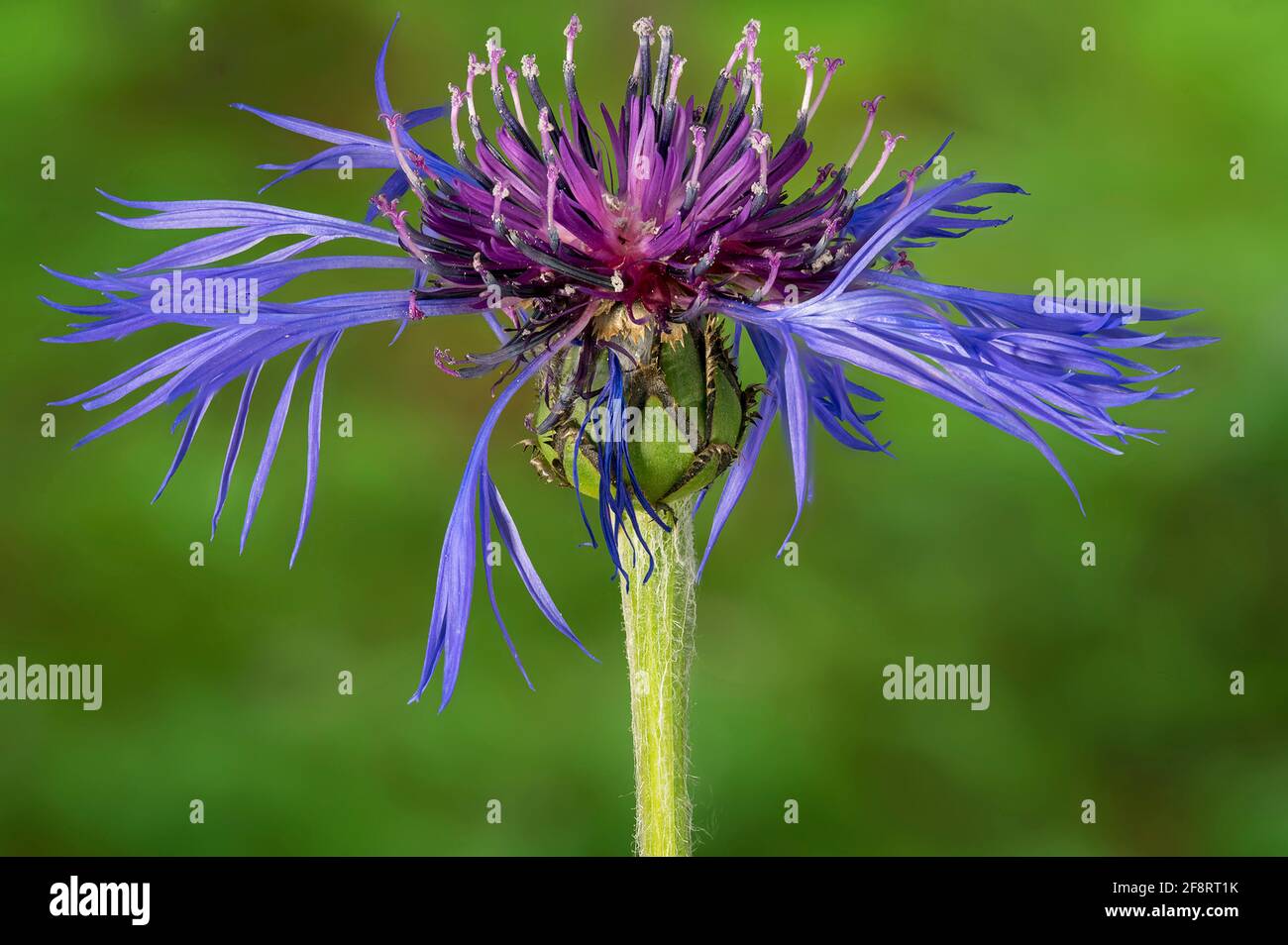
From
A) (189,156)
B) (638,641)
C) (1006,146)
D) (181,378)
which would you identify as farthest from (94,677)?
(1006,146)

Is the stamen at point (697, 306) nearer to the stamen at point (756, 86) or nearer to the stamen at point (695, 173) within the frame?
the stamen at point (695, 173)

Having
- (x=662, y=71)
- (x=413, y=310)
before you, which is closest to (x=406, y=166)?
(x=413, y=310)

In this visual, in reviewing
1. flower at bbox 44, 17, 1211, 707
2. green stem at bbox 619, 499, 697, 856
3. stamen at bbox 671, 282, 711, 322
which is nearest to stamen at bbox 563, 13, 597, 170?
flower at bbox 44, 17, 1211, 707

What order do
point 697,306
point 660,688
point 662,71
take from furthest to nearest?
point 662,71, point 660,688, point 697,306

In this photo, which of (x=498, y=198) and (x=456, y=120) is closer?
(x=498, y=198)

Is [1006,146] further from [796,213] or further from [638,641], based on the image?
[638,641]

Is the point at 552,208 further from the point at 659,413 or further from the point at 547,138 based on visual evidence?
the point at 659,413
